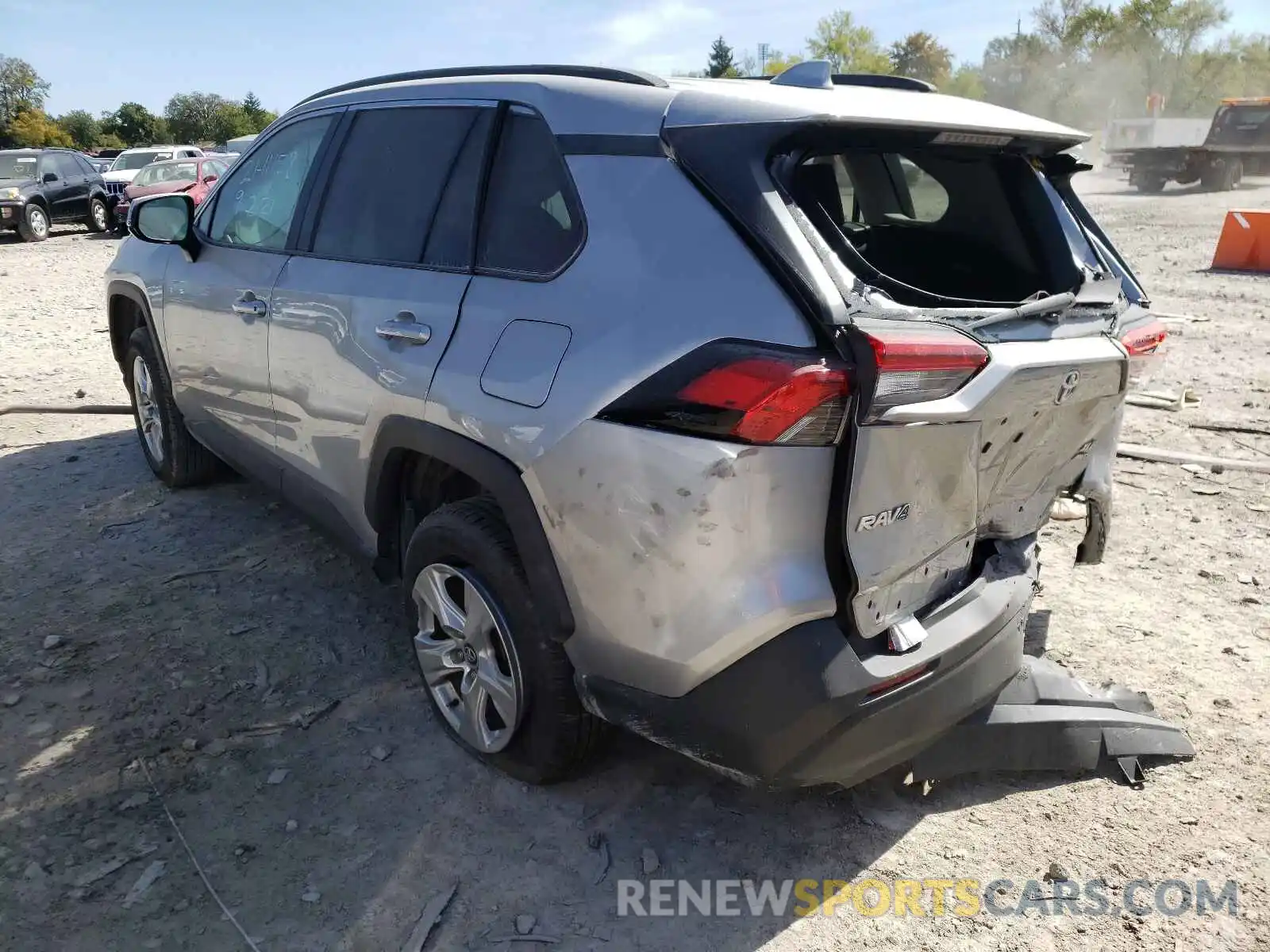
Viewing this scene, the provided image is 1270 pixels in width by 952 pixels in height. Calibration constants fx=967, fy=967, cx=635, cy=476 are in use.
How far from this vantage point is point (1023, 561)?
2.65 meters

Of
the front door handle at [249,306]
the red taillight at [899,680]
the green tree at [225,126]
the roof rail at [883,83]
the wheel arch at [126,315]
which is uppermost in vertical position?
the green tree at [225,126]

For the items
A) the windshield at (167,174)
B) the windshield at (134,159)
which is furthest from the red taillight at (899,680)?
the windshield at (134,159)

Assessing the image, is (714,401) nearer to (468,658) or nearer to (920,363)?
(920,363)

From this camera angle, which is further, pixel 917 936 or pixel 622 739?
pixel 622 739

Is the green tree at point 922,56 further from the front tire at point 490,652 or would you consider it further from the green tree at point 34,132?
the front tire at point 490,652

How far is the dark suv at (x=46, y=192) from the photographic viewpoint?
19.0 metres

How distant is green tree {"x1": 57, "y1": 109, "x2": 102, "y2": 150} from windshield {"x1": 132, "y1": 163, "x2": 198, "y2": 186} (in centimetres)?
4465

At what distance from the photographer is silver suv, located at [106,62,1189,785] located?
2018 mm

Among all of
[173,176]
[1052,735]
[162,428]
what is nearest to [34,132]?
[173,176]

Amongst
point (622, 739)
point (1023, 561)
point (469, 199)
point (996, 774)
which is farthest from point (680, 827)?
point (469, 199)

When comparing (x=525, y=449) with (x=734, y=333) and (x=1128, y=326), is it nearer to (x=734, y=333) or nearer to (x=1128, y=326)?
(x=734, y=333)

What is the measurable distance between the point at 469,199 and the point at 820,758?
1820 millimetres

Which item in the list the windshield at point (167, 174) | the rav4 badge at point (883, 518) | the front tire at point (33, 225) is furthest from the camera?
the front tire at point (33, 225)

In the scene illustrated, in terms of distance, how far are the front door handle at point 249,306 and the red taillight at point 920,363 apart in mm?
2466
